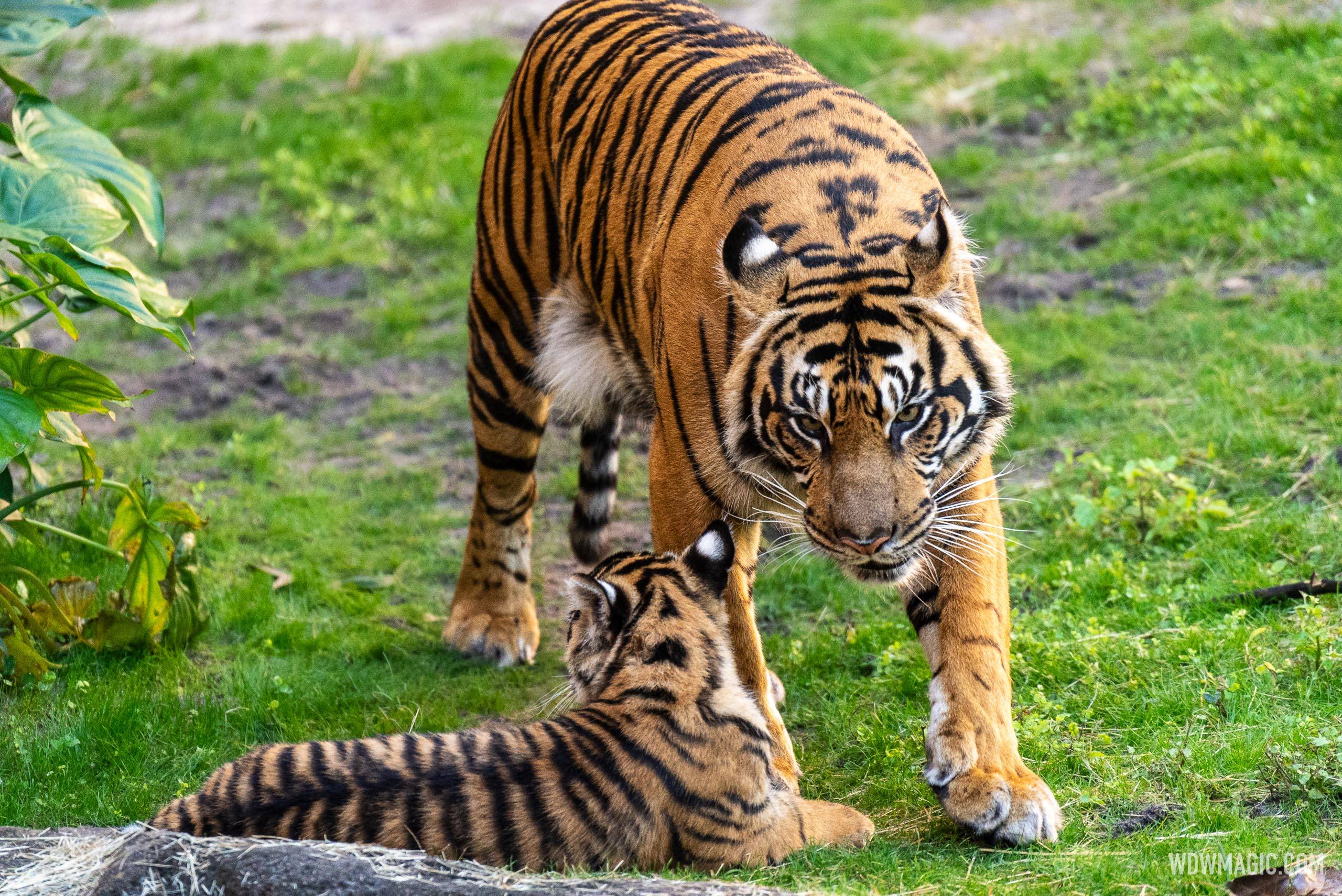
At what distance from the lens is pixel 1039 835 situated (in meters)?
3.24

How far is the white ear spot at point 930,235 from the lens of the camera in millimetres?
3336

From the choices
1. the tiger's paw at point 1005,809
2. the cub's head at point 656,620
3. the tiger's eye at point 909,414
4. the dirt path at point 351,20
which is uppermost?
the tiger's eye at point 909,414

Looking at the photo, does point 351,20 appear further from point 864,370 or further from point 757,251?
point 864,370

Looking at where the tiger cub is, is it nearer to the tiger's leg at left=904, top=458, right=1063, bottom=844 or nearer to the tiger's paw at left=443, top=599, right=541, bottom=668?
the tiger's leg at left=904, top=458, right=1063, bottom=844

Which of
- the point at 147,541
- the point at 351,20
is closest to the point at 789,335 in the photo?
the point at 147,541

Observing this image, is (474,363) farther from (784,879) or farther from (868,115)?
(784,879)

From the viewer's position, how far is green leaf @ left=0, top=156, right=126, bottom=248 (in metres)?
3.94

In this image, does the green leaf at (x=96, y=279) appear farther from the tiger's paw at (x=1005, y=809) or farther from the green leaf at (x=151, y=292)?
the tiger's paw at (x=1005, y=809)

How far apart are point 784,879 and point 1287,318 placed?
3.87 m

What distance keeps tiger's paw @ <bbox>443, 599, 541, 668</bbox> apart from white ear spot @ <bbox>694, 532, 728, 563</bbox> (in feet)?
4.95

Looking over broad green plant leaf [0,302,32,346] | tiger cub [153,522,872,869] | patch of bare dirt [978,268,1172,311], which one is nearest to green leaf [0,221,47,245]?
broad green plant leaf [0,302,32,346]

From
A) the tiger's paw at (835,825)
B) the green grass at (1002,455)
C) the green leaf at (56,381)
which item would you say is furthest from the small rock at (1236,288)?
the green leaf at (56,381)

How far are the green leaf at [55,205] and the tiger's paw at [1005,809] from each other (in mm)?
2655

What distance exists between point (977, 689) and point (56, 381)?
2.42 meters
